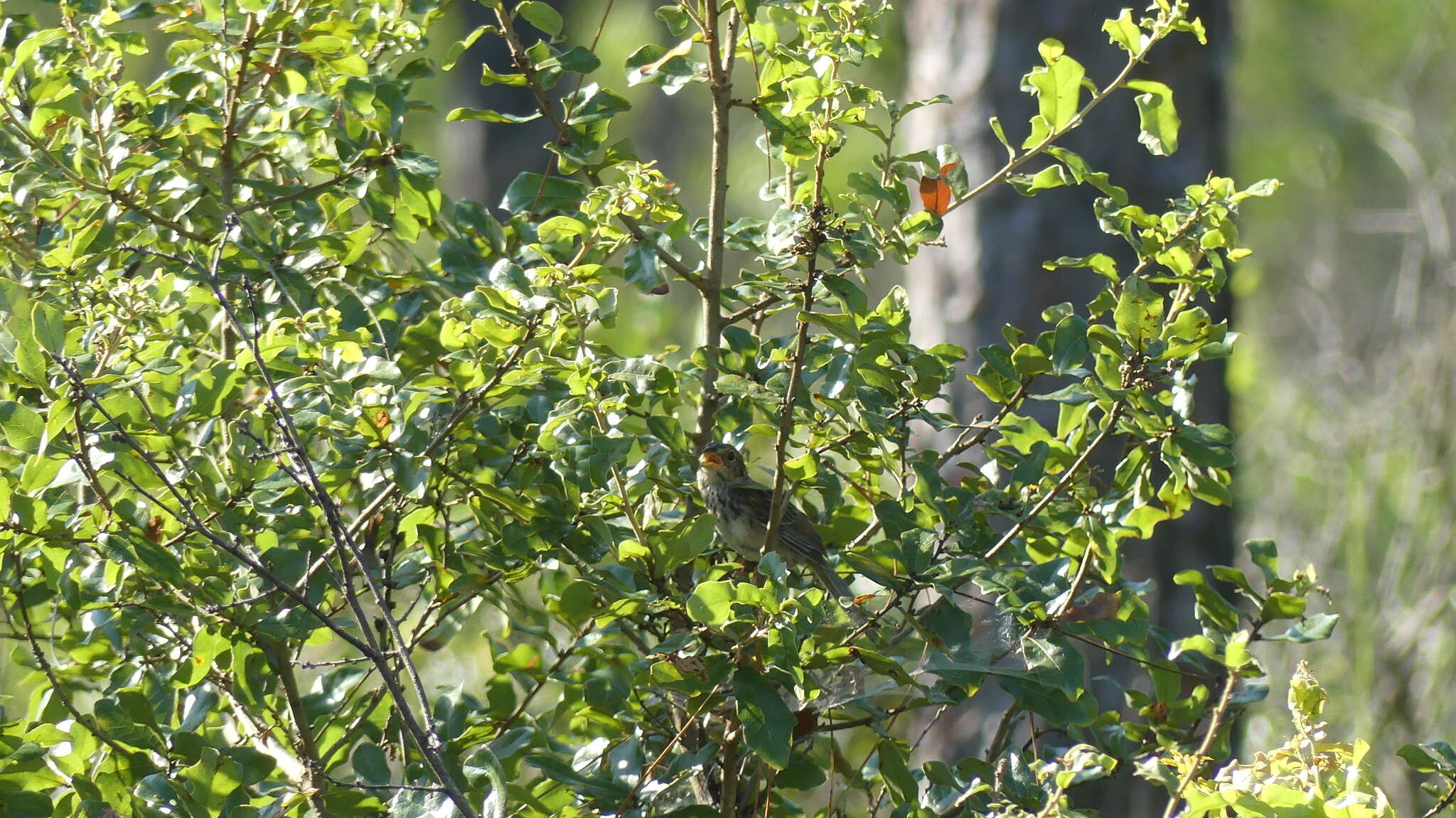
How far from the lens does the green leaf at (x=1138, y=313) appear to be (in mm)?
1824

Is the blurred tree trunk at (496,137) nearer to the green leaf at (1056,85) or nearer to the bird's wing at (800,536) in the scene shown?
the bird's wing at (800,536)

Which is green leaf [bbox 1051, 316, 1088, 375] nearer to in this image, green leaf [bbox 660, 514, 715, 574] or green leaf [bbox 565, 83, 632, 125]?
green leaf [bbox 660, 514, 715, 574]

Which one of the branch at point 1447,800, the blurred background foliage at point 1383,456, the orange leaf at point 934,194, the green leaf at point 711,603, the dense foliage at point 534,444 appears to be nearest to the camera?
the green leaf at point 711,603

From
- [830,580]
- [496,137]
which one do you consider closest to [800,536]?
[830,580]

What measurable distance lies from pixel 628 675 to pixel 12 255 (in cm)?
122

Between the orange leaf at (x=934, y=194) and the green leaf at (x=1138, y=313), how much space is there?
0.39 metres

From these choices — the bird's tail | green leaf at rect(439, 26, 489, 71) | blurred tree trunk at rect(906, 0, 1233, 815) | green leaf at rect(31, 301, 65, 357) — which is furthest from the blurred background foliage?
green leaf at rect(31, 301, 65, 357)

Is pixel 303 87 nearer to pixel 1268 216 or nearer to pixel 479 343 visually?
pixel 479 343

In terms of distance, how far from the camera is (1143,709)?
2.31 meters

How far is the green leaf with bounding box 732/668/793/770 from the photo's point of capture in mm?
1736

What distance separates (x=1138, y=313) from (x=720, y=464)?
910 millimetres

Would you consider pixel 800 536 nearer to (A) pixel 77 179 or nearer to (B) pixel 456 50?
(B) pixel 456 50

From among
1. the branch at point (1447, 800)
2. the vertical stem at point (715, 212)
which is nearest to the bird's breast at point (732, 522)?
the vertical stem at point (715, 212)

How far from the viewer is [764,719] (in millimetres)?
1753
